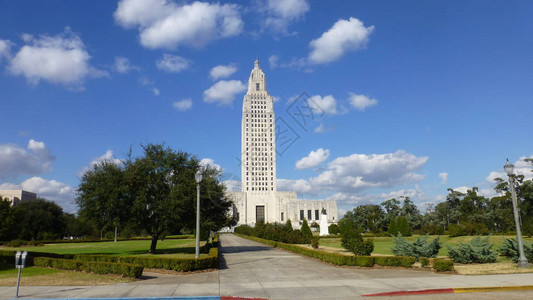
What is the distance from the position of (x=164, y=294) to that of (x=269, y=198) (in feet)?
463

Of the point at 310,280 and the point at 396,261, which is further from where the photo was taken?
the point at 396,261

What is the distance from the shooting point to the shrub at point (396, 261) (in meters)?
20.1

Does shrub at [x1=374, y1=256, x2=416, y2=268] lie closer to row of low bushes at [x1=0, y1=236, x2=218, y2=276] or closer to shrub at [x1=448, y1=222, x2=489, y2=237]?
row of low bushes at [x1=0, y1=236, x2=218, y2=276]

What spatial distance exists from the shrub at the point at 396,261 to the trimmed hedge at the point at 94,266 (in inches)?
521

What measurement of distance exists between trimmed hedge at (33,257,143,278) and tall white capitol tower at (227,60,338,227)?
421 ft

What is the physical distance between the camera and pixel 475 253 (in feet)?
69.5

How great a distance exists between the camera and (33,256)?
77.0 ft

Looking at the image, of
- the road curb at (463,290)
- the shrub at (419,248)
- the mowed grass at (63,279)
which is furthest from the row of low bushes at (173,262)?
the shrub at (419,248)

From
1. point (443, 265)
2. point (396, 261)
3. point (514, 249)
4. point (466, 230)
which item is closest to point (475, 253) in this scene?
point (514, 249)

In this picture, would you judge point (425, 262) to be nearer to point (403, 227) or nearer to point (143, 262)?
point (143, 262)

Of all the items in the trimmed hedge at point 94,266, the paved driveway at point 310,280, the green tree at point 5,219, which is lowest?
the paved driveway at point 310,280

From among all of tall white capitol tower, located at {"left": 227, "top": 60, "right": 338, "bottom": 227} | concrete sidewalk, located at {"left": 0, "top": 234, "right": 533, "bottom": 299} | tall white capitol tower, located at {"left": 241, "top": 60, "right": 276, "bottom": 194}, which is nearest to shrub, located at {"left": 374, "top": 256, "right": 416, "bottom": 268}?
concrete sidewalk, located at {"left": 0, "top": 234, "right": 533, "bottom": 299}

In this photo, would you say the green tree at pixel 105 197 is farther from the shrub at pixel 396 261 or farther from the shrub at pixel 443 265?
the shrub at pixel 443 265

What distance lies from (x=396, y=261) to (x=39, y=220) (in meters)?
86.6
